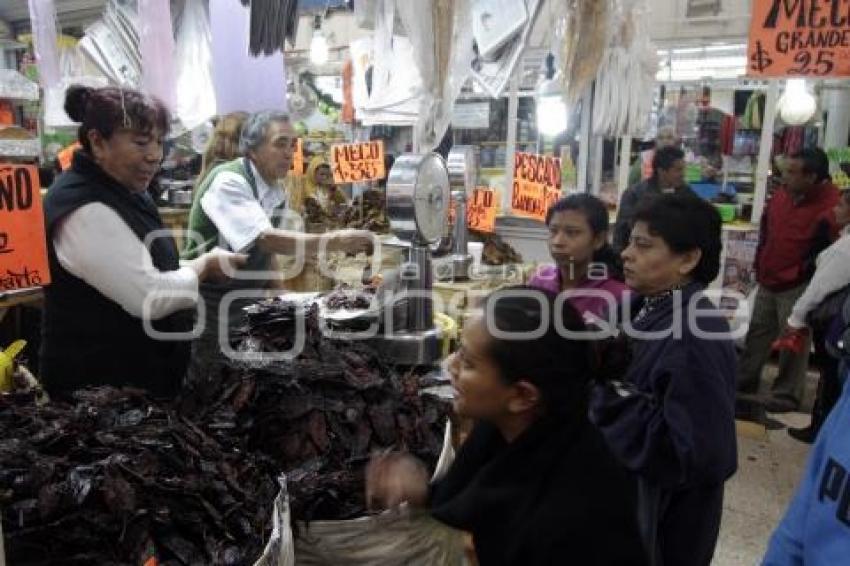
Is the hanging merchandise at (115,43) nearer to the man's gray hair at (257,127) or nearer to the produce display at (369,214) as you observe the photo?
the man's gray hair at (257,127)

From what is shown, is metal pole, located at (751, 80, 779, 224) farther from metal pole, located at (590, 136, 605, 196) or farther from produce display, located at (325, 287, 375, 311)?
produce display, located at (325, 287, 375, 311)

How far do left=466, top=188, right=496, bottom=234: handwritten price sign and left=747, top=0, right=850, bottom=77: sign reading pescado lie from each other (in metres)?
1.78

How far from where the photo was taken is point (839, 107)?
6.95 meters

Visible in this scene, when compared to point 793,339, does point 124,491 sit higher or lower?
higher

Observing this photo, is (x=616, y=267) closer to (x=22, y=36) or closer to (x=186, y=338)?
(x=186, y=338)

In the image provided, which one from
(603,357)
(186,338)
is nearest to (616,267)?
(603,357)

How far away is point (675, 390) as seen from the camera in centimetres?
157

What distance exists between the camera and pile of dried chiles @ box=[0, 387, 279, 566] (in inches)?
49.9

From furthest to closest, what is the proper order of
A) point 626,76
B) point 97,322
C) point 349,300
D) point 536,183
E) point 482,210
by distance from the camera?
point 482,210 < point 536,183 < point 626,76 < point 349,300 < point 97,322

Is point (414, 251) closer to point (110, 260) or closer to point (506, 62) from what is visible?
point (110, 260)

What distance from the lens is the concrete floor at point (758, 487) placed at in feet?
10.3

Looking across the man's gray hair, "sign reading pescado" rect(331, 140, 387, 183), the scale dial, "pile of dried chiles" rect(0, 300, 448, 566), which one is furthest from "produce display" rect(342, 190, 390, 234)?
"pile of dried chiles" rect(0, 300, 448, 566)

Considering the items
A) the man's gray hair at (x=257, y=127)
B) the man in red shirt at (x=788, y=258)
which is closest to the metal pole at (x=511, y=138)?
the man in red shirt at (x=788, y=258)

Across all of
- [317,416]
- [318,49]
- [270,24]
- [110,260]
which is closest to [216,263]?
[110,260]
